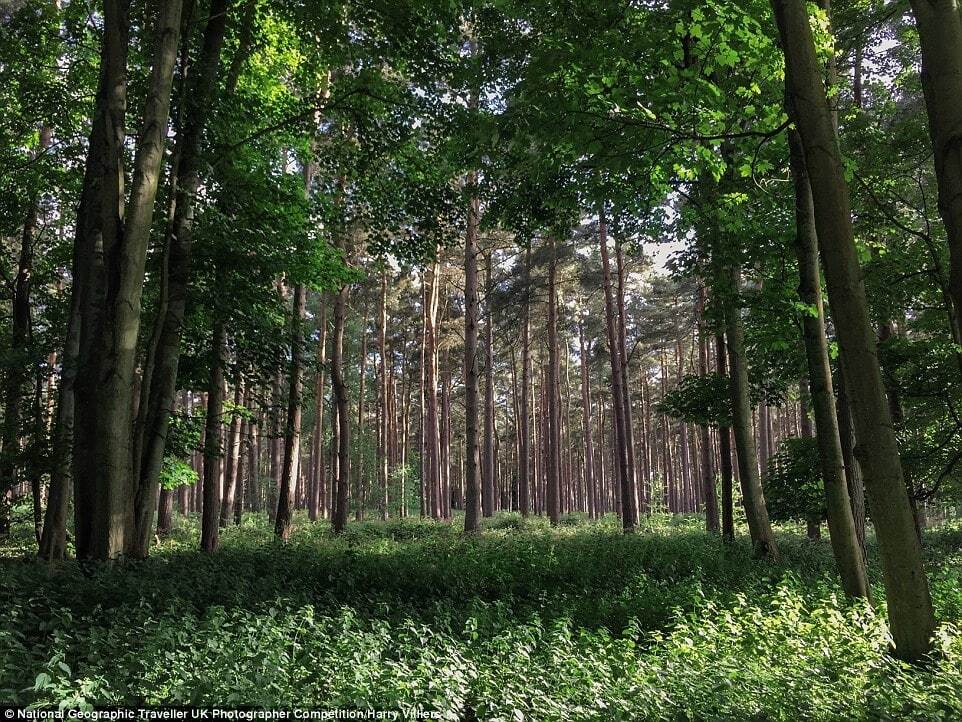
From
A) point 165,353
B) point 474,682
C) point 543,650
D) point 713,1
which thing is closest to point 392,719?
point 474,682

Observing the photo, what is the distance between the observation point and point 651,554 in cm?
1209

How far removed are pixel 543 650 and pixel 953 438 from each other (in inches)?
458

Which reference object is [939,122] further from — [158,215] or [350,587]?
[158,215]

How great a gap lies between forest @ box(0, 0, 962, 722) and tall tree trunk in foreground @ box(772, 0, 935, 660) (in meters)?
0.02

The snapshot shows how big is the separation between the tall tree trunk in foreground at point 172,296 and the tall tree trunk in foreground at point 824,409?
341 inches

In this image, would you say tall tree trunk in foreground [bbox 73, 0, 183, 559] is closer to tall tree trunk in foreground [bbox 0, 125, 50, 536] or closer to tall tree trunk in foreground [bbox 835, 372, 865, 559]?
tall tree trunk in foreground [bbox 0, 125, 50, 536]

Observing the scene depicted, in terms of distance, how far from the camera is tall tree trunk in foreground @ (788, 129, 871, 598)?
21.8 feet

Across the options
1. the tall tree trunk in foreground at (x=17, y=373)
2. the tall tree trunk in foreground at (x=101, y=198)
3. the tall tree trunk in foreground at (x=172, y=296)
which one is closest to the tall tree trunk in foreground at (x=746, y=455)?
the tall tree trunk in foreground at (x=172, y=296)

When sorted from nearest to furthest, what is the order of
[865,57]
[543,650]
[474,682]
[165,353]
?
1. [474,682]
2. [543,650]
3. [165,353]
4. [865,57]

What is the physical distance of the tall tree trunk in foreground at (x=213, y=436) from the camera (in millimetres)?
12469

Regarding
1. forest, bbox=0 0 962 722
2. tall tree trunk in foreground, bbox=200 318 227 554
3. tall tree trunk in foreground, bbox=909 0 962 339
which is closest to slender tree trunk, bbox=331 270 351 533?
forest, bbox=0 0 962 722

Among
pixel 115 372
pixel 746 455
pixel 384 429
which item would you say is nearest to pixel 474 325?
pixel 746 455

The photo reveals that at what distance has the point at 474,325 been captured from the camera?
1878 cm

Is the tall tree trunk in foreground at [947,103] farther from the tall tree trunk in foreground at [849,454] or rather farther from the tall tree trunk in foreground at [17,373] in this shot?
the tall tree trunk in foreground at [17,373]
